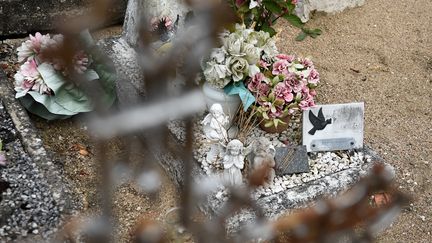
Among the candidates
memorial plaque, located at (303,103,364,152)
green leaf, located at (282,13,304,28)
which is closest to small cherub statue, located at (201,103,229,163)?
memorial plaque, located at (303,103,364,152)

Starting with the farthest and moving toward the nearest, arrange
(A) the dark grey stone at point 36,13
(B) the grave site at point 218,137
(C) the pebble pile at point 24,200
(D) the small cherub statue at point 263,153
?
(A) the dark grey stone at point 36,13 → (D) the small cherub statue at point 263,153 → (B) the grave site at point 218,137 → (C) the pebble pile at point 24,200

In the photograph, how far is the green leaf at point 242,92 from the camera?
2760 millimetres

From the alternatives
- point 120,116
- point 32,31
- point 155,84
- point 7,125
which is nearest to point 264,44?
point 120,116

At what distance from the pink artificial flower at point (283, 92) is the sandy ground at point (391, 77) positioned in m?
0.61

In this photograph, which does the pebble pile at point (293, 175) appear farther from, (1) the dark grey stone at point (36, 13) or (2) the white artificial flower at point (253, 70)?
(1) the dark grey stone at point (36, 13)

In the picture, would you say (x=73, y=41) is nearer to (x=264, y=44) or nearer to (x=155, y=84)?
(x=155, y=84)

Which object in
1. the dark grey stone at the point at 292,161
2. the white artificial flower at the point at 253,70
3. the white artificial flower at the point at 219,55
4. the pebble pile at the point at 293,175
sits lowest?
the pebble pile at the point at 293,175

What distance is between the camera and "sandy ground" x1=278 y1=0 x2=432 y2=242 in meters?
2.99

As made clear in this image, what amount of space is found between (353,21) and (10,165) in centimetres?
254

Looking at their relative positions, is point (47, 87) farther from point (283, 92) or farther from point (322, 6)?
point (322, 6)

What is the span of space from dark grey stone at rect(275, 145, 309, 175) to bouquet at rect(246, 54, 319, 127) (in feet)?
0.44

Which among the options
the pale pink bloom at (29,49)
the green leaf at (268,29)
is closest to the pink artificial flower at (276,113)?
the green leaf at (268,29)

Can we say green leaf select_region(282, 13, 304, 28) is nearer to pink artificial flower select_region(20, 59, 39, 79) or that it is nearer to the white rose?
the white rose

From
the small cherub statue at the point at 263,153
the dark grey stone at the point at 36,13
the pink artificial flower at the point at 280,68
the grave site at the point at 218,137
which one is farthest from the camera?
the dark grey stone at the point at 36,13
